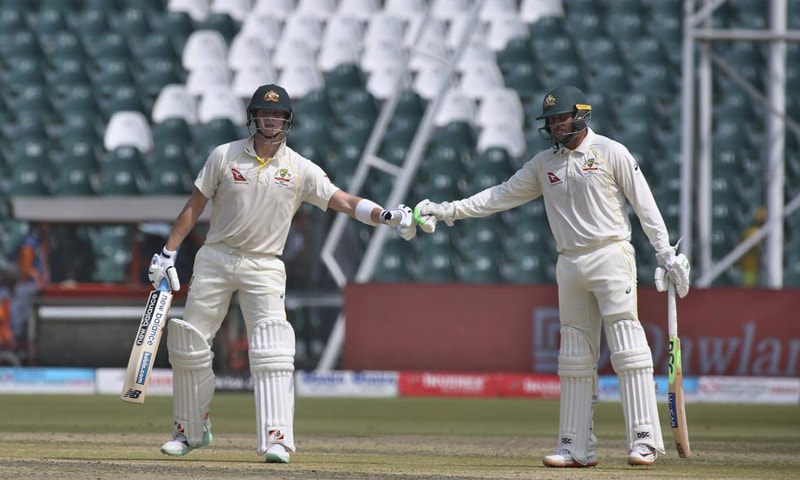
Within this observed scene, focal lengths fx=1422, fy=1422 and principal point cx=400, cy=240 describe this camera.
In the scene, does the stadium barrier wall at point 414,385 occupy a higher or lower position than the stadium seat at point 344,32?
lower

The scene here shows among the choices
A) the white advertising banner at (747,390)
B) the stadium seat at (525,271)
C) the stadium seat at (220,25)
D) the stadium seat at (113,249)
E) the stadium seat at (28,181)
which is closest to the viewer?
the white advertising banner at (747,390)

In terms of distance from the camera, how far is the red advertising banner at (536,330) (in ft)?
44.2

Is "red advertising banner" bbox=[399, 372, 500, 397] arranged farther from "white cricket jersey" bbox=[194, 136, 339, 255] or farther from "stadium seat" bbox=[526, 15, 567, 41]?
"white cricket jersey" bbox=[194, 136, 339, 255]

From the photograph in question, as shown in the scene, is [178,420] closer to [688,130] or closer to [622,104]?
[688,130]

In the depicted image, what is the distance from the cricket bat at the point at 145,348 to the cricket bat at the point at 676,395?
2320 mm

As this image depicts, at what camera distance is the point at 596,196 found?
255 inches

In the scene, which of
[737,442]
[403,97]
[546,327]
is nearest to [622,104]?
[403,97]

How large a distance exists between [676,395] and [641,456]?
37 centimetres

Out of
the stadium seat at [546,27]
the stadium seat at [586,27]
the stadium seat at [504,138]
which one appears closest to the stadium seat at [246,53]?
the stadium seat at [504,138]

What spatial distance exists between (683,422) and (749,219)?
10638mm

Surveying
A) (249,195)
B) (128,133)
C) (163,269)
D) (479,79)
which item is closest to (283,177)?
(249,195)

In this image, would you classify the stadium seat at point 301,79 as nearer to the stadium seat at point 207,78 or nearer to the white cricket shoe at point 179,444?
the stadium seat at point 207,78

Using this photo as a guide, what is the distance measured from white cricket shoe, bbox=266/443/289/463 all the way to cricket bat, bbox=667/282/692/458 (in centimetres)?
176

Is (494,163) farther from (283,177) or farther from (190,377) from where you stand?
(190,377)
